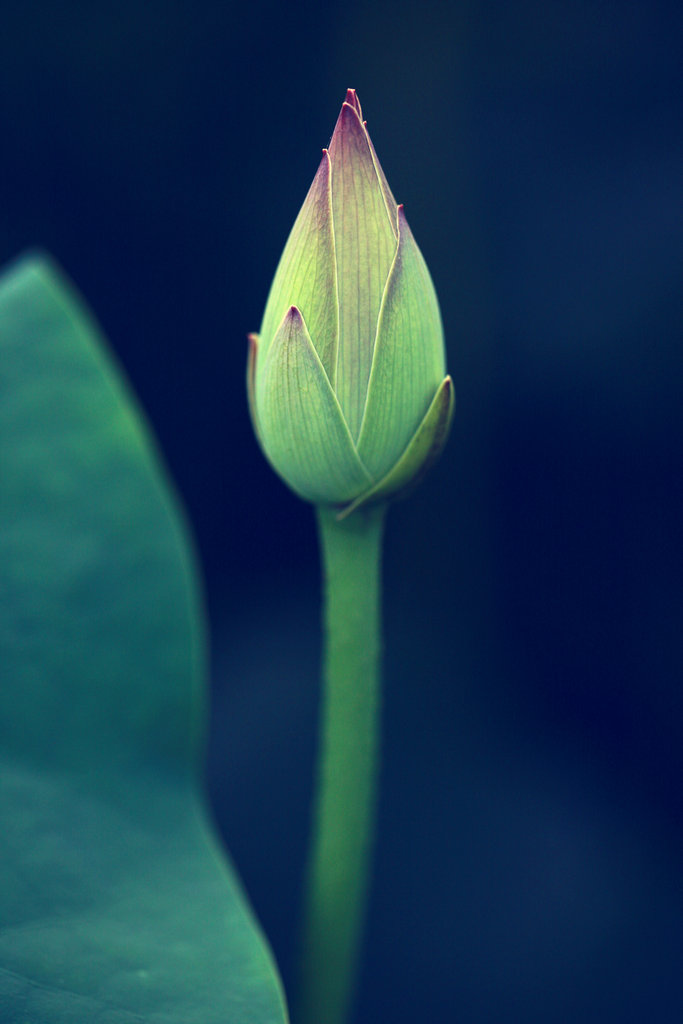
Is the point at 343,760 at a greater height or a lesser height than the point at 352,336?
lesser

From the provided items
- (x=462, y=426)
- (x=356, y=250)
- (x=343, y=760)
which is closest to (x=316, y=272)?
(x=356, y=250)

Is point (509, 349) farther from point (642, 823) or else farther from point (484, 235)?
point (642, 823)

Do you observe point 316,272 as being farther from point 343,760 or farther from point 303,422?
point 343,760

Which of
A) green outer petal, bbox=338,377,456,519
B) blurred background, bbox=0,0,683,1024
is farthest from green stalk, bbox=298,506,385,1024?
blurred background, bbox=0,0,683,1024

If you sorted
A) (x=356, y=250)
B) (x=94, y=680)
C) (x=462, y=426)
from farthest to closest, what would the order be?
(x=462, y=426)
(x=94, y=680)
(x=356, y=250)

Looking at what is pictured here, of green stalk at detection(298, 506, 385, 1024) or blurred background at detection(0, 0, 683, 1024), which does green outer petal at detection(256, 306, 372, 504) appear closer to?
green stalk at detection(298, 506, 385, 1024)

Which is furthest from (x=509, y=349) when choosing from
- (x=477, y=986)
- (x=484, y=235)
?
(x=477, y=986)

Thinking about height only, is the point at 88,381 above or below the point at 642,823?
above

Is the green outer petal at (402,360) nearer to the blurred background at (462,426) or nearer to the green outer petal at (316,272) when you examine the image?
the green outer petal at (316,272)
